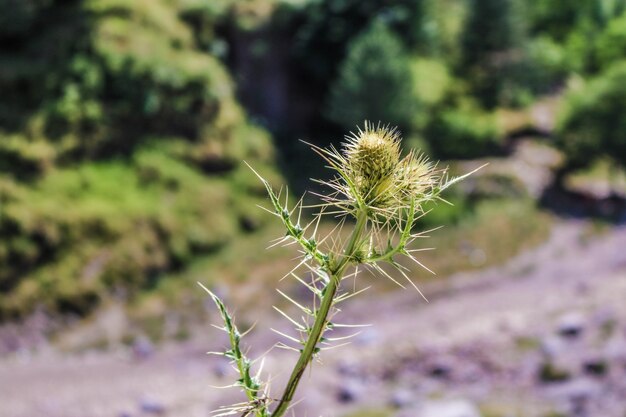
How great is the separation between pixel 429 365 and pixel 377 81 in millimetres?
15532

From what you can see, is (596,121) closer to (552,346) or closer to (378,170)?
(552,346)

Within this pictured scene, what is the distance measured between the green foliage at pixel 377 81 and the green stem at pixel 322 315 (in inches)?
1397

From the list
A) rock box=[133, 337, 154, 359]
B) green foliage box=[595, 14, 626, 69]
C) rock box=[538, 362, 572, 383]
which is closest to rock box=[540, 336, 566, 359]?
rock box=[538, 362, 572, 383]

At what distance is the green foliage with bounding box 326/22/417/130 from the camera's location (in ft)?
125

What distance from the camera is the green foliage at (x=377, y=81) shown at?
38188mm

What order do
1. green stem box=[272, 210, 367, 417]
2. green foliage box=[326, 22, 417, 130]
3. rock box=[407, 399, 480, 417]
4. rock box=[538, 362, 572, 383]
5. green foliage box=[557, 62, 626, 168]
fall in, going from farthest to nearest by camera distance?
green foliage box=[557, 62, 626, 168]
green foliage box=[326, 22, 417, 130]
rock box=[538, 362, 572, 383]
rock box=[407, 399, 480, 417]
green stem box=[272, 210, 367, 417]

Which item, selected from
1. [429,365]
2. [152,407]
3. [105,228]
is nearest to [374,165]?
[152,407]

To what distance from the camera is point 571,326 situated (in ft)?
106

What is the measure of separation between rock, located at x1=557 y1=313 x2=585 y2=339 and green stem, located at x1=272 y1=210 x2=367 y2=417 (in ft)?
103

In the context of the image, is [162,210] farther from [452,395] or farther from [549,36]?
[549,36]

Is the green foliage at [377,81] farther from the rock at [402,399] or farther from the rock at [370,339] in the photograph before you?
the rock at [402,399]

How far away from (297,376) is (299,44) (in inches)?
1660

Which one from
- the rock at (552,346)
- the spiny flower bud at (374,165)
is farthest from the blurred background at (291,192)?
the spiny flower bud at (374,165)

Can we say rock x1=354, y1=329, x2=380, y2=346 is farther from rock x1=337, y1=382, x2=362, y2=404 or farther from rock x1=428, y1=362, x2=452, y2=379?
rock x1=337, y1=382, x2=362, y2=404
